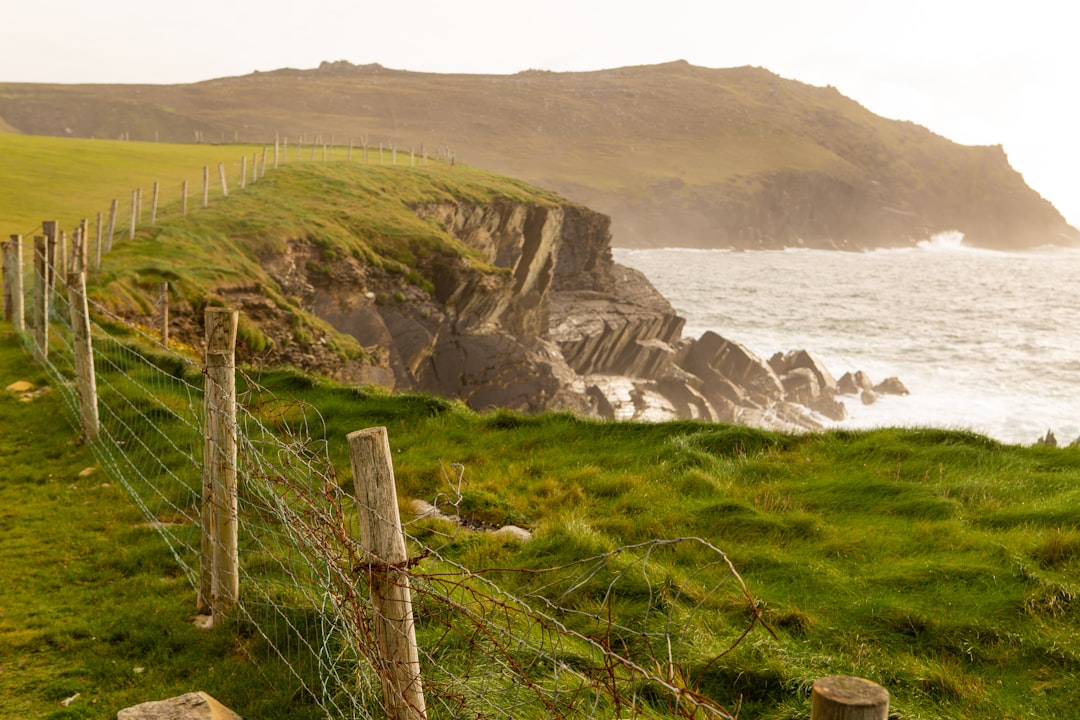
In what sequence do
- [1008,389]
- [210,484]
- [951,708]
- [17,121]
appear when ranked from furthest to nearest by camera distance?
[17,121] < [1008,389] < [210,484] < [951,708]

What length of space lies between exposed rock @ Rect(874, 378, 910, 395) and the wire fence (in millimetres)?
49615

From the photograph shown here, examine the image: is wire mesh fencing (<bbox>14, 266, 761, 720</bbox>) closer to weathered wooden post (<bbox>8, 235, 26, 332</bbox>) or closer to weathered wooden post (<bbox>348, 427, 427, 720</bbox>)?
weathered wooden post (<bbox>348, 427, 427, 720</bbox>)

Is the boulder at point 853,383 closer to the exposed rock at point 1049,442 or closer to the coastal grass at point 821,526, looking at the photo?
the exposed rock at point 1049,442

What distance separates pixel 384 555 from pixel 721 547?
5190 millimetres

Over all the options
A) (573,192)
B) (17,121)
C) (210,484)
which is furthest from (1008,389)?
(17,121)

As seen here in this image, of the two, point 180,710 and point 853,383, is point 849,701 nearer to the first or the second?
point 180,710

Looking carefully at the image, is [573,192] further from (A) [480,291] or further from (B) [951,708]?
(B) [951,708]

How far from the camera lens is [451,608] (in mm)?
5762

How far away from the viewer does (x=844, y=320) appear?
8069 centimetres

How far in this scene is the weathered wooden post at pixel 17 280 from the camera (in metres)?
17.9

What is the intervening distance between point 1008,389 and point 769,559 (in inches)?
2122

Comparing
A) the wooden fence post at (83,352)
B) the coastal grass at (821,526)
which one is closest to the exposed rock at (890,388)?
the coastal grass at (821,526)

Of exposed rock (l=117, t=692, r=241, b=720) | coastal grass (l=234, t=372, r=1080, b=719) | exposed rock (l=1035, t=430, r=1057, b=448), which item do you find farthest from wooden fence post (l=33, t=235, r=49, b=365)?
exposed rock (l=1035, t=430, r=1057, b=448)

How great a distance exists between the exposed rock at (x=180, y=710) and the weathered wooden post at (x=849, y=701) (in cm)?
400
